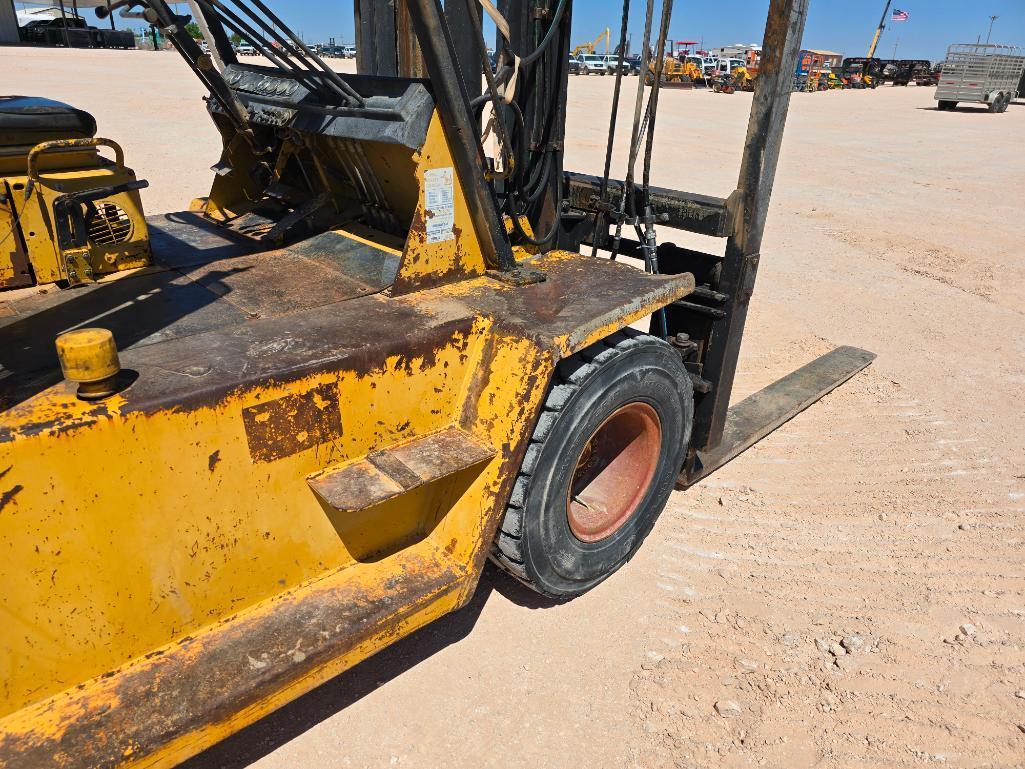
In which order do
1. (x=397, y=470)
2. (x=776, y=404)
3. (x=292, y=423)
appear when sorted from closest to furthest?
(x=292, y=423)
(x=397, y=470)
(x=776, y=404)

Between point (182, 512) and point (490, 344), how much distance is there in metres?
1.07

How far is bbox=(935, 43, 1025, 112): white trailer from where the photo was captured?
89.5 feet

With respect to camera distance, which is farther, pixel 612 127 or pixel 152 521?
pixel 612 127

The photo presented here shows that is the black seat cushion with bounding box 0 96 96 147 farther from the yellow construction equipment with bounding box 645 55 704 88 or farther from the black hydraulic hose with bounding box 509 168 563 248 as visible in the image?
the yellow construction equipment with bounding box 645 55 704 88

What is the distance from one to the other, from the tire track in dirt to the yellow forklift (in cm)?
40

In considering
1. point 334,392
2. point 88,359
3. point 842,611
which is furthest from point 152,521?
point 842,611

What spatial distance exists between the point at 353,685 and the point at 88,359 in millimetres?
1490

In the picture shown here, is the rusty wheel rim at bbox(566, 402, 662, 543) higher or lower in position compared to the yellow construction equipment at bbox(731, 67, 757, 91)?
lower

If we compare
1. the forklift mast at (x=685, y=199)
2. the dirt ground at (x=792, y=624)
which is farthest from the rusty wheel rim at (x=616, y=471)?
the forklift mast at (x=685, y=199)

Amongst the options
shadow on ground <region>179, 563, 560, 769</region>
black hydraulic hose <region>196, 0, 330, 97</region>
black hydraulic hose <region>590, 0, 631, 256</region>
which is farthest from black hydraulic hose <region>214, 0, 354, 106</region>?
shadow on ground <region>179, 563, 560, 769</region>

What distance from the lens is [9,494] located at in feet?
5.29

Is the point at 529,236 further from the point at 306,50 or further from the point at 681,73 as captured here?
the point at 681,73

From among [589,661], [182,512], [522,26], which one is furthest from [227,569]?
[522,26]

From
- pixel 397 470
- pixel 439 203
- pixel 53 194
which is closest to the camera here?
pixel 397 470
